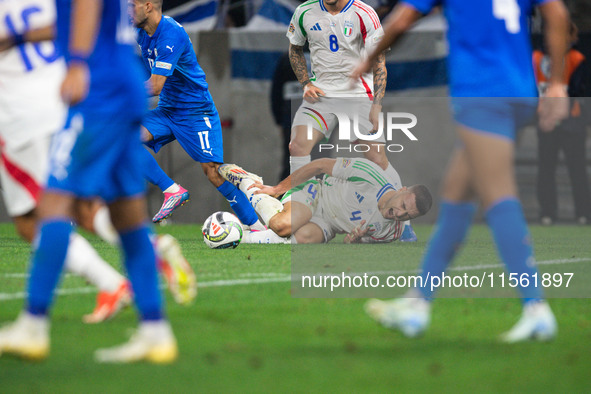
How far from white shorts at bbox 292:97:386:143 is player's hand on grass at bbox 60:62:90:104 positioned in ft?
19.5

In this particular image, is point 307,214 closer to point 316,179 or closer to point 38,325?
point 316,179

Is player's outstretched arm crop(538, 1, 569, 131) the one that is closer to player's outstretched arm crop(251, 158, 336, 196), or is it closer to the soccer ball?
the soccer ball

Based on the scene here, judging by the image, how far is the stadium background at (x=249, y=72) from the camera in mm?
13883

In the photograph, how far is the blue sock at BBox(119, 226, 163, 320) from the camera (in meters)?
3.60

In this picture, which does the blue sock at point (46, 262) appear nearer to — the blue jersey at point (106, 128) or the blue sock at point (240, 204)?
the blue jersey at point (106, 128)

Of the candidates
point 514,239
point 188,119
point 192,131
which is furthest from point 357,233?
point 514,239

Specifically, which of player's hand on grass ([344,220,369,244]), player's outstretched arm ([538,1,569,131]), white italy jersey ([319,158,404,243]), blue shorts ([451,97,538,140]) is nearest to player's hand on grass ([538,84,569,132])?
player's outstretched arm ([538,1,569,131])

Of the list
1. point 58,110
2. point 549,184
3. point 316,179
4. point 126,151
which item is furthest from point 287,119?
point 126,151

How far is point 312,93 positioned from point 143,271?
5.93 metres

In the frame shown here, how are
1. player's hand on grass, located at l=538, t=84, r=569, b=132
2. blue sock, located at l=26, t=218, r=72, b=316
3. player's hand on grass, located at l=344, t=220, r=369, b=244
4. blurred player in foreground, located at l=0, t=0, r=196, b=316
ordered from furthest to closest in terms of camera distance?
player's hand on grass, located at l=344, t=220, r=369, b=244
blurred player in foreground, located at l=0, t=0, r=196, b=316
player's hand on grass, located at l=538, t=84, r=569, b=132
blue sock, located at l=26, t=218, r=72, b=316

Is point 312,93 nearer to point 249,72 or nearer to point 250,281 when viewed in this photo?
point 250,281

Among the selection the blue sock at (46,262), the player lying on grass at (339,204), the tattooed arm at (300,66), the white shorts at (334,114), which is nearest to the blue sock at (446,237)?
the blue sock at (46,262)

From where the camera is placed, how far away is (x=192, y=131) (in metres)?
9.69

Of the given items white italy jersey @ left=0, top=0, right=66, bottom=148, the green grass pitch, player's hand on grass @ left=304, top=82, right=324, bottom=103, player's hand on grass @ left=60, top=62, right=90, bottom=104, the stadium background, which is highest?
player's hand on grass @ left=60, top=62, right=90, bottom=104
